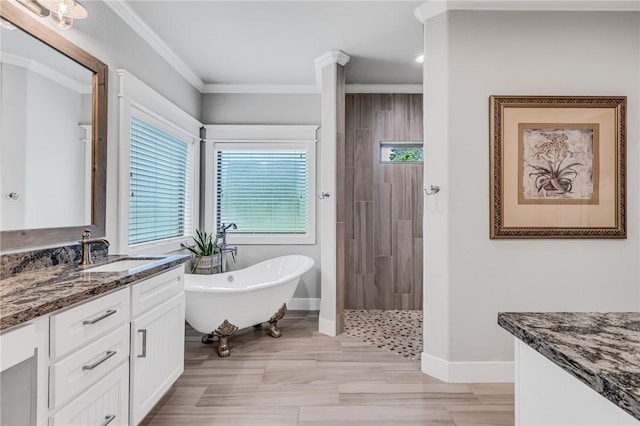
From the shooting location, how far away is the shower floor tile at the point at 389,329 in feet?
9.53

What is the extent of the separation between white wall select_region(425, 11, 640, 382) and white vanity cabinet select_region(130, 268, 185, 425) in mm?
1851

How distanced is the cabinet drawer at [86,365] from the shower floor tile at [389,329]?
6.93 feet

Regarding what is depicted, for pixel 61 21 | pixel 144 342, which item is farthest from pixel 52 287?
pixel 61 21

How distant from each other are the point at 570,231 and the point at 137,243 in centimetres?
334

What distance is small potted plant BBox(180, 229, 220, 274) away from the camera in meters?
3.51

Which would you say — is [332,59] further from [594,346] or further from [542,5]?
[594,346]

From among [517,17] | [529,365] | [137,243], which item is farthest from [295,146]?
[529,365]

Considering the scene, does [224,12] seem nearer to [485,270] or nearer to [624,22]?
[485,270]

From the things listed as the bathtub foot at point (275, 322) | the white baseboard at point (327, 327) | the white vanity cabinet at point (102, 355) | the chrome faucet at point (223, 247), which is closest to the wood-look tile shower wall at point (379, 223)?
the white baseboard at point (327, 327)

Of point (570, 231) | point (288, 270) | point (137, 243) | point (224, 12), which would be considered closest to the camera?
point (570, 231)

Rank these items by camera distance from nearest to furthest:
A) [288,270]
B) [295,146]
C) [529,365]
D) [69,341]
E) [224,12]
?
[529,365]
[69,341]
[224,12]
[288,270]
[295,146]

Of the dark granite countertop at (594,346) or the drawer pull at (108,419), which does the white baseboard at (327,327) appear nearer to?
the drawer pull at (108,419)

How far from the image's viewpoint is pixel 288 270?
3.71 m

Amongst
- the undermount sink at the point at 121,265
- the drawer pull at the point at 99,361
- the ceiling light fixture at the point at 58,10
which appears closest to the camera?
the drawer pull at the point at 99,361
